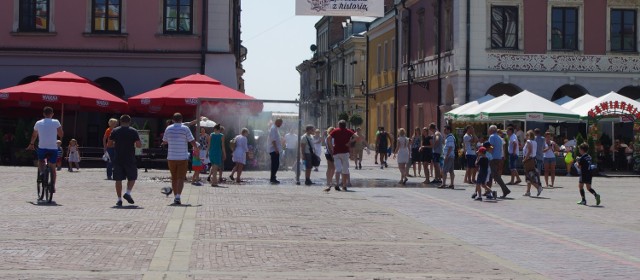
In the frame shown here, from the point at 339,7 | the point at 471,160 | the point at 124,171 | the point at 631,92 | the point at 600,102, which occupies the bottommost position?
the point at 124,171

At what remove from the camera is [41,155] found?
18594 millimetres

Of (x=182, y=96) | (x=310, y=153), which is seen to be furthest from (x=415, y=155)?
(x=182, y=96)

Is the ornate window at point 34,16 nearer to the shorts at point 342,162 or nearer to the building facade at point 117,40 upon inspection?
the building facade at point 117,40

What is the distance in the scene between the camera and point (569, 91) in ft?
142

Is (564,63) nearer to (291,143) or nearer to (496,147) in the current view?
(291,143)

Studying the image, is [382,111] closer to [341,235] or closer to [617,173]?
[617,173]

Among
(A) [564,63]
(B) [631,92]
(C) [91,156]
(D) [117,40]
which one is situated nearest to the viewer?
(C) [91,156]

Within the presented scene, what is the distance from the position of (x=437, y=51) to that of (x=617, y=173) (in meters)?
13.7

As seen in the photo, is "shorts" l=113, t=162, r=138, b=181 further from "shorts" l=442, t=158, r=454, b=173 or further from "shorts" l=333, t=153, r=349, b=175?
"shorts" l=442, t=158, r=454, b=173

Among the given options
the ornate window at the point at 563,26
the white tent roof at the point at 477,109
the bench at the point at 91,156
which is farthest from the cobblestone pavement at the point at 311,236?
the ornate window at the point at 563,26

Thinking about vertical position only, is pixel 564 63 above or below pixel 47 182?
above

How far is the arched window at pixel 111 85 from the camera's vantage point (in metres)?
39.0

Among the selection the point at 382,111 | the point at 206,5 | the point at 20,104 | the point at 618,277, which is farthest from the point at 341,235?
the point at 382,111

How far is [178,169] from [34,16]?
2116 centimetres
